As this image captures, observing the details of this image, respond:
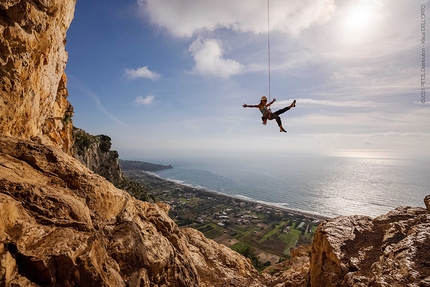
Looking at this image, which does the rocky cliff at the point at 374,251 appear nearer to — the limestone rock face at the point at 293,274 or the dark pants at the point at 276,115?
the limestone rock face at the point at 293,274

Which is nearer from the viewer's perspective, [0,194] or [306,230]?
[0,194]

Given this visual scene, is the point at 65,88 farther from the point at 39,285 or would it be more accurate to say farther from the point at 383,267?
the point at 383,267

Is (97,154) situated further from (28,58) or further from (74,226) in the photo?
(74,226)

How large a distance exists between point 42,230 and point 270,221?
217 ft

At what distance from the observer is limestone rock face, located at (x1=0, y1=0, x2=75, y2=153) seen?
7.43m

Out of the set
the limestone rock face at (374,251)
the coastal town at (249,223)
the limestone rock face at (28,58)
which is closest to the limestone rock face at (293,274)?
the limestone rock face at (374,251)

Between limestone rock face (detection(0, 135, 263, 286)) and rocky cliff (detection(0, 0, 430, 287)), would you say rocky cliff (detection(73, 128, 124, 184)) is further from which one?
limestone rock face (detection(0, 135, 263, 286))

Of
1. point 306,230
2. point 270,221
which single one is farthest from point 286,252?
point 270,221

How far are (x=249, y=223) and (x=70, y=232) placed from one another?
204 feet

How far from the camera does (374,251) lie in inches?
310

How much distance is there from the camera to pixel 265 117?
11344 millimetres

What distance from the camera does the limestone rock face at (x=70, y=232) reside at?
13.6 ft

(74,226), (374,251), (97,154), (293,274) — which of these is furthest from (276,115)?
(97,154)

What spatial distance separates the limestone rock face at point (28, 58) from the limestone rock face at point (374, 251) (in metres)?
13.5
